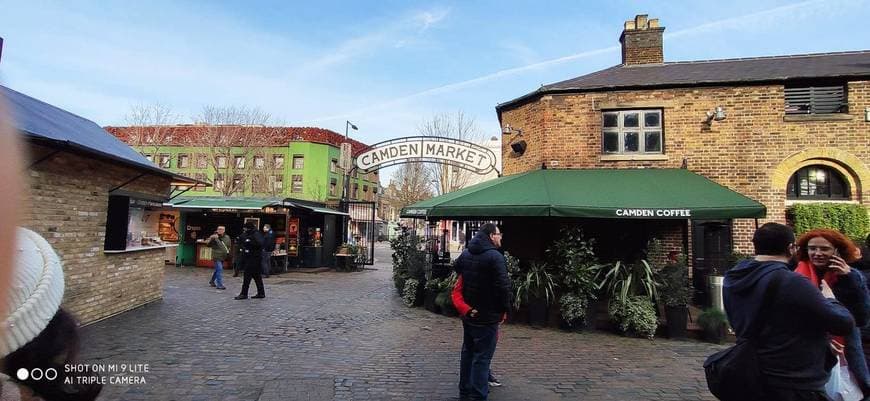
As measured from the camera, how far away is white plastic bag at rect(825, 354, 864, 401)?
2.85 m

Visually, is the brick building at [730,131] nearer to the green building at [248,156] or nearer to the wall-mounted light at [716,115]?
the wall-mounted light at [716,115]

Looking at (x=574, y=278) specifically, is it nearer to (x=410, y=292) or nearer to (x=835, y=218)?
(x=410, y=292)

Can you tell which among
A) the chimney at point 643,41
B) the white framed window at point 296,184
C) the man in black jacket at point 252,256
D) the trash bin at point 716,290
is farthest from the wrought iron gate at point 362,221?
the white framed window at point 296,184

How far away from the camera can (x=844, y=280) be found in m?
3.00

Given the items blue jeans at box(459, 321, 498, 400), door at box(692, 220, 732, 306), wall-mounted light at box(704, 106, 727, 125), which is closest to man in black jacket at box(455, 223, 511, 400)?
blue jeans at box(459, 321, 498, 400)

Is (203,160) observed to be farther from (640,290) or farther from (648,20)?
(640,290)

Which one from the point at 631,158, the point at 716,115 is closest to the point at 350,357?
the point at 631,158

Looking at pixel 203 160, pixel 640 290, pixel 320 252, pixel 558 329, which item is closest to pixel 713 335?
pixel 640 290

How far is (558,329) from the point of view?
804 centimetres

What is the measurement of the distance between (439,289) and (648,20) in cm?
1045

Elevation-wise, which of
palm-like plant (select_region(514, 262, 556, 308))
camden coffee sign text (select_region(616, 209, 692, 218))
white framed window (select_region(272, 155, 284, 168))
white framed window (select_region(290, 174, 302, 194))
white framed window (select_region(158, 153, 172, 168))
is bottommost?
palm-like plant (select_region(514, 262, 556, 308))

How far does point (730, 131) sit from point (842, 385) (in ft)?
28.9

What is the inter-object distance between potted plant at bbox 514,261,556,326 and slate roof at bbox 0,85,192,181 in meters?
7.19

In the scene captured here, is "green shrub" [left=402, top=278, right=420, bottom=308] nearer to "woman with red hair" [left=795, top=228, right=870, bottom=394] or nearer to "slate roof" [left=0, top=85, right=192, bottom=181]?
"slate roof" [left=0, top=85, right=192, bottom=181]
